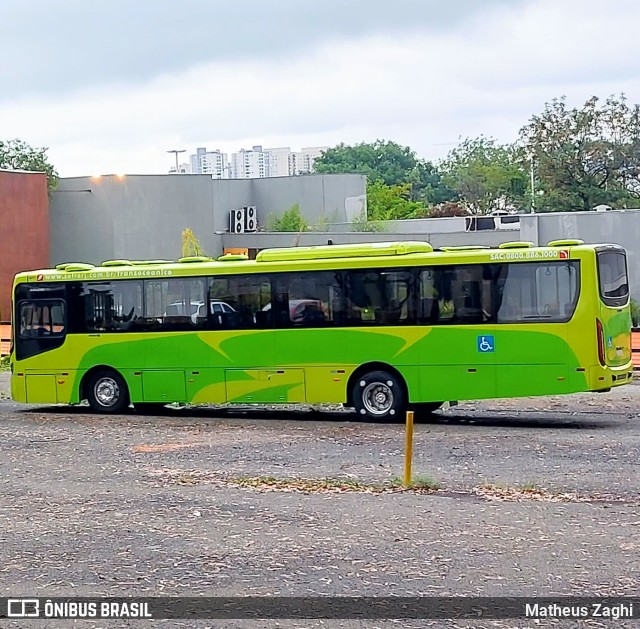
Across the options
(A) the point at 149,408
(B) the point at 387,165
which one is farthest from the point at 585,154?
(B) the point at 387,165

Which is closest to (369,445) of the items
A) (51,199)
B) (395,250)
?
(395,250)

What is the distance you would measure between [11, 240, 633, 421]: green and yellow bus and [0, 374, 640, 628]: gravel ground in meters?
0.98

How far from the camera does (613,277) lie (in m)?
18.7

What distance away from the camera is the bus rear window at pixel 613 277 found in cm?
1833

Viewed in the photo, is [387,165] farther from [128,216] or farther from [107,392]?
[107,392]

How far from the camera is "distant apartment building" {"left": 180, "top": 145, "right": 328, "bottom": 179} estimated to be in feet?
482

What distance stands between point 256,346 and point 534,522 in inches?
428

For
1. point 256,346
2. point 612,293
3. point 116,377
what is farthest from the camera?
point 116,377

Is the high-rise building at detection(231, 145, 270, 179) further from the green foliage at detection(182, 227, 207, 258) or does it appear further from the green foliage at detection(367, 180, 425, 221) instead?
the green foliage at detection(182, 227, 207, 258)

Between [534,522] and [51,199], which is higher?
[51,199]

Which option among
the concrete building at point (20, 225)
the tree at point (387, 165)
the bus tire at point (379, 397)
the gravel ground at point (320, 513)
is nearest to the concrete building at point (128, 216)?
the concrete building at point (20, 225)

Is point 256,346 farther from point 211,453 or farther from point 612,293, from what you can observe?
point 612,293

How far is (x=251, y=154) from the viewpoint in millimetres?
150875

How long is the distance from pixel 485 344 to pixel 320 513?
8.65 metres
